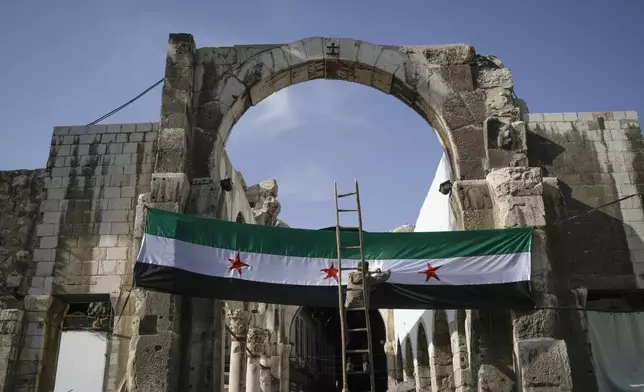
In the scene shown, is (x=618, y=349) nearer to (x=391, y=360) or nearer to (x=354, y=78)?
(x=354, y=78)

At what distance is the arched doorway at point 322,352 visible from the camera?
2490 centimetres

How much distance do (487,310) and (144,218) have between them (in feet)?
15.3

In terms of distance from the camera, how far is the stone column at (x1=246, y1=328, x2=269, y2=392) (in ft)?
45.9

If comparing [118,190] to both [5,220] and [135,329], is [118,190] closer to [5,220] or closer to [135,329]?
[5,220]

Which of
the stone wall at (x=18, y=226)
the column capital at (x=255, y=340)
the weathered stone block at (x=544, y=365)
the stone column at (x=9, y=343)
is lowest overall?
the weathered stone block at (x=544, y=365)

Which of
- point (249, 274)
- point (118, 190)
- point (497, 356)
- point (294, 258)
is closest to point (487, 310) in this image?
point (497, 356)

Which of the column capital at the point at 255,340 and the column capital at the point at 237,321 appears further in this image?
the column capital at the point at 255,340

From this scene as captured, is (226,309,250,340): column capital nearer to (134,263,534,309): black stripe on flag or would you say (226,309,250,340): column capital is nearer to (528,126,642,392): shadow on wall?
(134,263,534,309): black stripe on flag

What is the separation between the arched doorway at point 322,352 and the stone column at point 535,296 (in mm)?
16183

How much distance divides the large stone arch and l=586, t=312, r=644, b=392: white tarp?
3.19 metres

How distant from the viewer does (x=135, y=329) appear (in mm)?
7059

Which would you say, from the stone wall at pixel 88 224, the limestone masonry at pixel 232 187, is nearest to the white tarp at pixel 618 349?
the limestone masonry at pixel 232 187

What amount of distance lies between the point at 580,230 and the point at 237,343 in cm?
795

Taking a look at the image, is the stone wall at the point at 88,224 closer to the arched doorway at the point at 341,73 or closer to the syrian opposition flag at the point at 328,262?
the arched doorway at the point at 341,73
